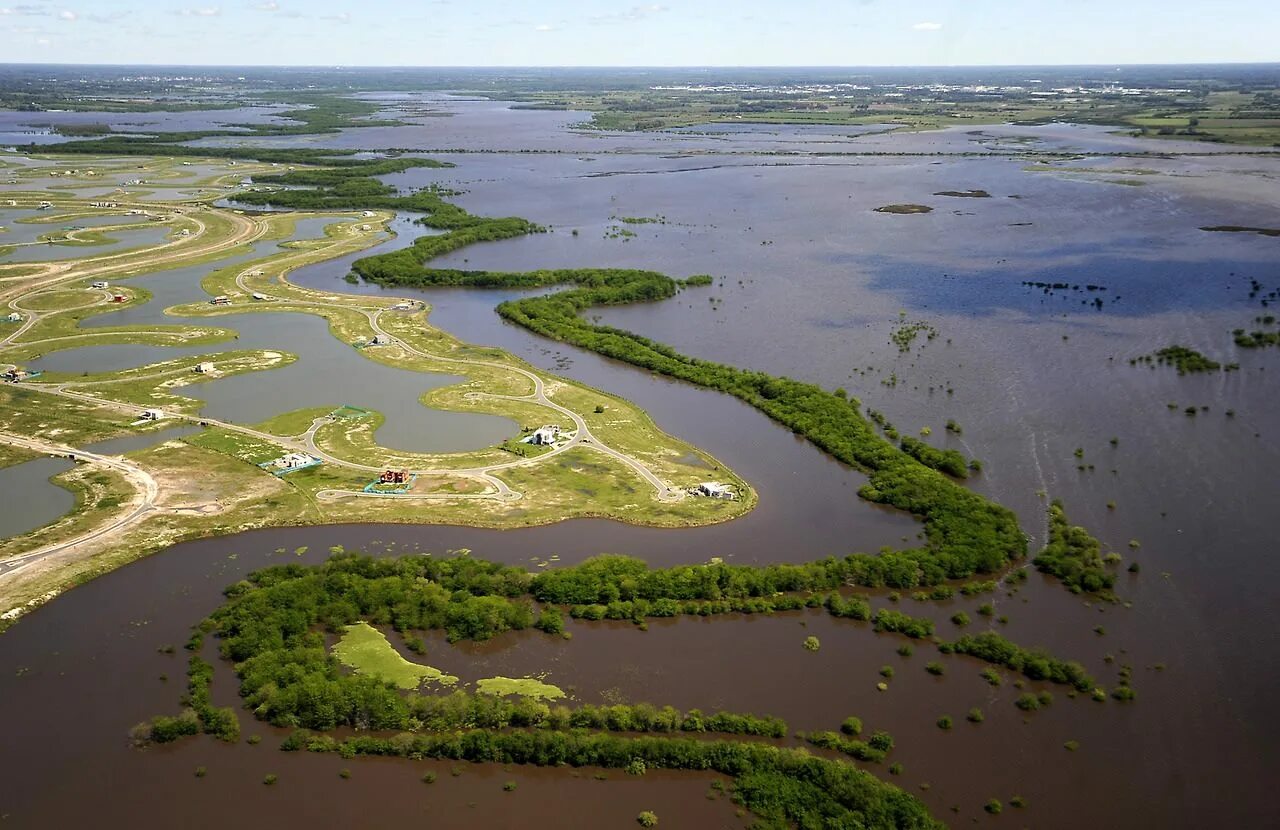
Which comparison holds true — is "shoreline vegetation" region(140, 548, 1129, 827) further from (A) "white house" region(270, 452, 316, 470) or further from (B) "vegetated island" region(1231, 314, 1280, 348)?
(B) "vegetated island" region(1231, 314, 1280, 348)

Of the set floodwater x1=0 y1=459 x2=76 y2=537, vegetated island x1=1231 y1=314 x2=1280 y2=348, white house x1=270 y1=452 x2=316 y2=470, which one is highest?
vegetated island x1=1231 y1=314 x2=1280 y2=348

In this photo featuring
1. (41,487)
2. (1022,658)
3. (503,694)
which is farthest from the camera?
(41,487)

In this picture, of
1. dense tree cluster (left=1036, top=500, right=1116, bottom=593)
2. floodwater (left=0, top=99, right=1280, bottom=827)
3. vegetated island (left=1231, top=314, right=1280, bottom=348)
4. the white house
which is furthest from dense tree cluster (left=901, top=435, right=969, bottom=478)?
the white house

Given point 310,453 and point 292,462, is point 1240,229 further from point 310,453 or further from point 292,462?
point 292,462

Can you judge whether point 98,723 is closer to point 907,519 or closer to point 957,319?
point 907,519

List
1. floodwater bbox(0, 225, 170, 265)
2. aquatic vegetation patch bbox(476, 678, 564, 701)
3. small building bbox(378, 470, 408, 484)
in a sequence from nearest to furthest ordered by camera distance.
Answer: aquatic vegetation patch bbox(476, 678, 564, 701) → small building bbox(378, 470, 408, 484) → floodwater bbox(0, 225, 170, 265)

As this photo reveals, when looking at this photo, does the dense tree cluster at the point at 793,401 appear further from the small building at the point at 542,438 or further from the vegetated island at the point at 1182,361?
the vegetated island at the point at 1182,361

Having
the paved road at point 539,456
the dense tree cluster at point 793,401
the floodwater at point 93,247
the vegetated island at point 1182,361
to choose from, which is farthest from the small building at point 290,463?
the floodwater at point 93,247

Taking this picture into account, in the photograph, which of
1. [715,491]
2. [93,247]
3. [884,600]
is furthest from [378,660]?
[93,247]
